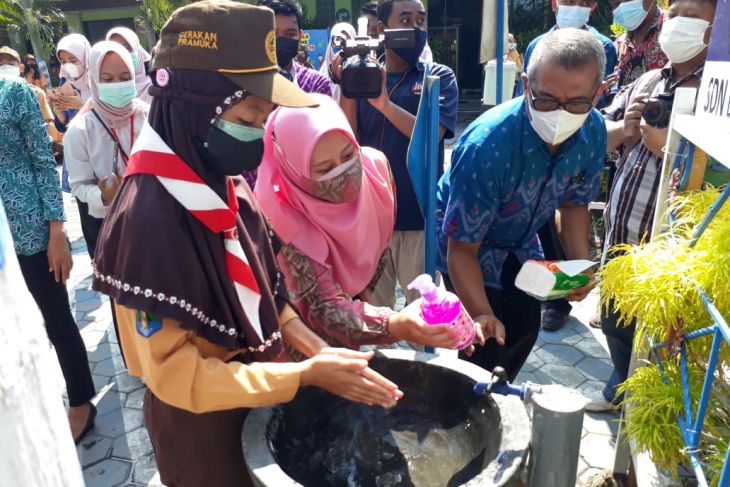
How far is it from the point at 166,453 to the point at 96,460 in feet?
5.32

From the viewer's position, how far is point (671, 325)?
1276mm

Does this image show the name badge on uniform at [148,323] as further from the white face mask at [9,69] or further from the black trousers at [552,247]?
the white face mask at [9,69]

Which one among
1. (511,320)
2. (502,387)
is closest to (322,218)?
(502,387)

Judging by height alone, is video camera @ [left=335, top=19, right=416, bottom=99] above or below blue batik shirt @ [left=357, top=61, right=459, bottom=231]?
above

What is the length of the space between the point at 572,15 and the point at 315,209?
9.93 feet

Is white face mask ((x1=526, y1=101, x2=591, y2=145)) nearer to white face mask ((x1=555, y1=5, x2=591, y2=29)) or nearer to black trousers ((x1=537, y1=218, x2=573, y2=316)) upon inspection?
black trousers ((x1=537, y1=218, x2=573, y2=316))

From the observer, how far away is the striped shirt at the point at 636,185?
237 centimetres

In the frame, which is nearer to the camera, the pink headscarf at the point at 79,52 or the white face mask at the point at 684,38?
the white face mask at the point at 684,38

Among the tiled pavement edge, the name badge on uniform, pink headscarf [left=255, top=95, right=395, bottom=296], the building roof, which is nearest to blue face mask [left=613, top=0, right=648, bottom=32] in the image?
the tiled pavement edge

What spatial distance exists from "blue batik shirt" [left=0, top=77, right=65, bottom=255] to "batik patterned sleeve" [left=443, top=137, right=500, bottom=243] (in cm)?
182

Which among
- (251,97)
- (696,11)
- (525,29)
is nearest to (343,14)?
(525,29)

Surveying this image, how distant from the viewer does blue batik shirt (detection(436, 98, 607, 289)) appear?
6.37 ft

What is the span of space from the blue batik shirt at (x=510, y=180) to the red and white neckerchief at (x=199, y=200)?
0.91m

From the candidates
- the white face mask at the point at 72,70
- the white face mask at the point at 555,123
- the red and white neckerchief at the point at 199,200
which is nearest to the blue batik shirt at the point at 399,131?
the white face mask at the point at 555,123
